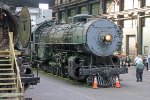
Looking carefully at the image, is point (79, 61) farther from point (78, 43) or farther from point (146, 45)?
point (146, 45)

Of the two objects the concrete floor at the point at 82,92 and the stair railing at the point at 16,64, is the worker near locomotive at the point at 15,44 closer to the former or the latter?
the stair railing at the point at 16,64

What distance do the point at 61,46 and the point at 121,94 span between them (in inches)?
309

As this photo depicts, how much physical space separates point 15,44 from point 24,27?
713mm

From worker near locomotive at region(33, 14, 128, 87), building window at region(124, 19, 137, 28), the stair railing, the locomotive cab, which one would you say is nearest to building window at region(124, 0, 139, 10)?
building window at region(124, 19, 137, 28)

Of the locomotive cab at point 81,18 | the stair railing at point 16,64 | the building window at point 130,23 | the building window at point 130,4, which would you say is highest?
the building window at point 130,4

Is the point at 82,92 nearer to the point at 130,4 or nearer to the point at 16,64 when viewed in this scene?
the point at 16,64

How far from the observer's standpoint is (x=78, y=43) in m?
19.9

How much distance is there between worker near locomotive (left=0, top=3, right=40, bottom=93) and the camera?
42.1 ft

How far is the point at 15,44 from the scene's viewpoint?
1388 centimetres

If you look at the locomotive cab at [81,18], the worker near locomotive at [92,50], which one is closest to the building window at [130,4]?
the locomotive cab at [81,18]

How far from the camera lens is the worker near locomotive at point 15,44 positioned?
12820 mm

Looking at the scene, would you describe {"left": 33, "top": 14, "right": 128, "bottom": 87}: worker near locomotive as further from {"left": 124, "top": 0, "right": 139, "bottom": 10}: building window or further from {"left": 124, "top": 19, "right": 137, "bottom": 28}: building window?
{"left": 124, "top": 19, "right": 137, "bottom": 28}: building window

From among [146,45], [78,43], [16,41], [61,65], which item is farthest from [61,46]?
[146,45]

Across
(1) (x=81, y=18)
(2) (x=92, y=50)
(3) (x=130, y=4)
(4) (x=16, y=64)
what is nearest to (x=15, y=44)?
(4) (x=16, y=64)
